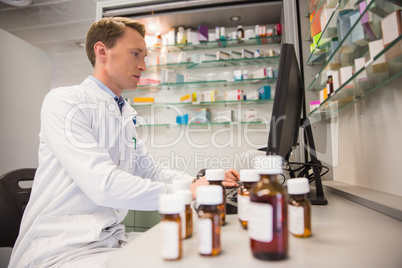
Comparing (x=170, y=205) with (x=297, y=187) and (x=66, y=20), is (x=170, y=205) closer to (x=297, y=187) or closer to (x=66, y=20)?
(x=297, y=187)

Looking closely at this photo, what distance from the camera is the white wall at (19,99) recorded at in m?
2.79

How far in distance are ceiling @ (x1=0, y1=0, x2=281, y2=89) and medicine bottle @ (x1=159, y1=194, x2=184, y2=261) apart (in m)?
2.31

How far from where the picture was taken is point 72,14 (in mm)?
3342

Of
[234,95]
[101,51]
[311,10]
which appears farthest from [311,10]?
[101,51]

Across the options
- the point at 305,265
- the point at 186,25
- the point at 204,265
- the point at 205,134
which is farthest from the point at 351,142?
the point at 186,25

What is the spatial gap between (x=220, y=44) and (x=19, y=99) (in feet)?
7.95

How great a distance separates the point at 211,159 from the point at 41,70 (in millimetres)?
2485

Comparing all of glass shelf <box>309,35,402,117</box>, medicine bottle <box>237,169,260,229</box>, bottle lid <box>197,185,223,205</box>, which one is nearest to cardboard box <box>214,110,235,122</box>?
glass shelf <box>309,35,402,117</box>

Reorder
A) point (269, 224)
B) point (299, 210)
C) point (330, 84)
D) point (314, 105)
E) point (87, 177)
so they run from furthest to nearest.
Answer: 1. point (314, 105)
2. point (330, 84)
3. point (87, 177)
4. point (299, 210)
5. point (269, 224)

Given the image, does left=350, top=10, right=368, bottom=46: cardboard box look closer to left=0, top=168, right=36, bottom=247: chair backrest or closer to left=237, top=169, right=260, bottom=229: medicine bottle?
left=237, top=169, right=260, bottom=229: medicine bottle

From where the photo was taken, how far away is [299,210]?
0.56 meters

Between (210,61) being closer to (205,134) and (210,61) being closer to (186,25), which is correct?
(186,25)

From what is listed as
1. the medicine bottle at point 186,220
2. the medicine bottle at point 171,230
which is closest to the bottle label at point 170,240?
the medicine bottle at point 171,230

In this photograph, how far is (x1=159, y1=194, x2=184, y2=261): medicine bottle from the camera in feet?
1.50
